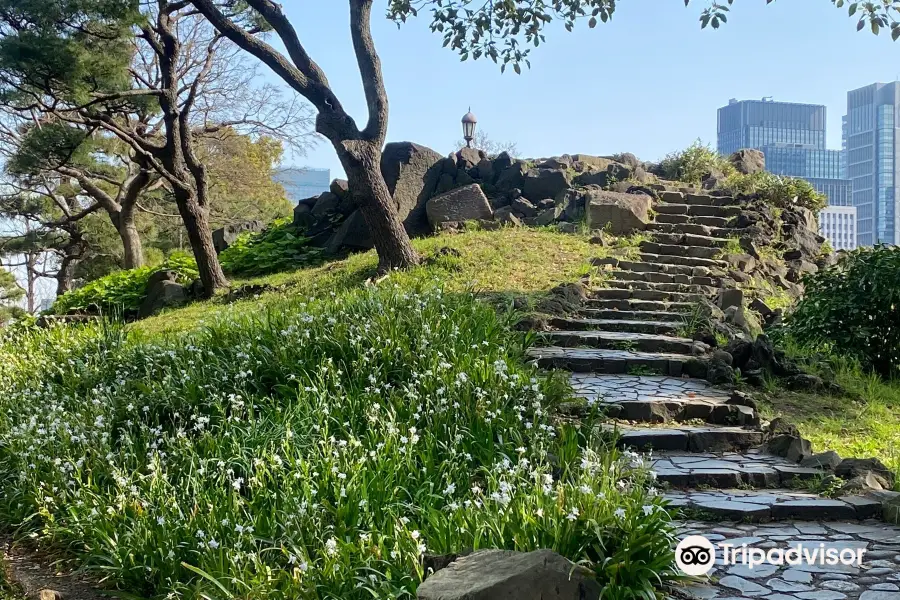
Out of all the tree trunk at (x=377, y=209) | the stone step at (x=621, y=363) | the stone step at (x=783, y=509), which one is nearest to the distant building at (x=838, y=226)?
the tree trunk at (x=377, y=209)

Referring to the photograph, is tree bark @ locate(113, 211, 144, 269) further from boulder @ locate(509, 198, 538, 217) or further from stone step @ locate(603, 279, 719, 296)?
stone step @ locate(603, 279, 719, 296)

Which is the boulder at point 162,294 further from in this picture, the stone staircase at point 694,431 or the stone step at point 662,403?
the stone step at point 662,403

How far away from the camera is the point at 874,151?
16.6m

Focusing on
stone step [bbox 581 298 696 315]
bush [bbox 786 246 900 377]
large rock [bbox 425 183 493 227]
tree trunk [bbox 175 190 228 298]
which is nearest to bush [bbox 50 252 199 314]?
tree trunk [bbox 175 190 228 298]

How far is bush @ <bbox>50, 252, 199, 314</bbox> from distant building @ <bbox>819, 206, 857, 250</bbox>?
12388 mm

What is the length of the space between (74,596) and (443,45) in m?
8.28

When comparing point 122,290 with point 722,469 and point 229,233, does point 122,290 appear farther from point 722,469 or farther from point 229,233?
point 722,469

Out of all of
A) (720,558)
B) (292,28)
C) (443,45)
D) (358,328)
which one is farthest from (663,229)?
(720,558)

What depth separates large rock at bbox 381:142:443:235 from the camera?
47.0 ft

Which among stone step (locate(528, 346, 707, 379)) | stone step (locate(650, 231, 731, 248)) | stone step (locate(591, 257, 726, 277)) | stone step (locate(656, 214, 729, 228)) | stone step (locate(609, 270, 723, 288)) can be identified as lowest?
stone step (locate(528, 346, 707, 379))

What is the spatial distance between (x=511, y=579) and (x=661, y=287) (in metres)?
7.85

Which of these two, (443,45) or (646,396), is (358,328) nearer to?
(646,396)

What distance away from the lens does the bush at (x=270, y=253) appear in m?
14.8

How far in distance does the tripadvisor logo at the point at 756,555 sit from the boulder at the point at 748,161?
516 inches
